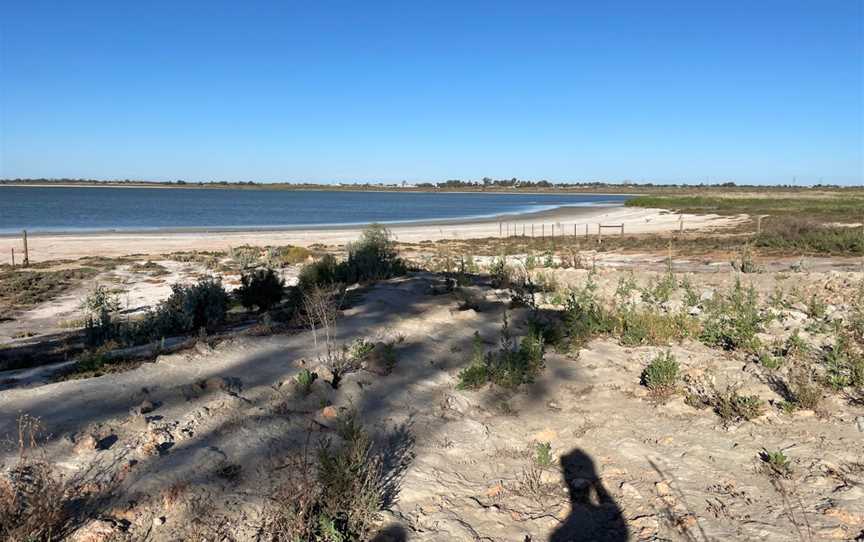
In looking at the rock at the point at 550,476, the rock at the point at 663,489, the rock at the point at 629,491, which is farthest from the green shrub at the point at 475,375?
the rock at the point at 663,489

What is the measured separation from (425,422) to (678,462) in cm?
203

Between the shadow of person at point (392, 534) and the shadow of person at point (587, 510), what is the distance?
0.93 m

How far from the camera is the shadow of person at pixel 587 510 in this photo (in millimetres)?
3725

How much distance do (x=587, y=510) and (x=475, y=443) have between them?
111cm

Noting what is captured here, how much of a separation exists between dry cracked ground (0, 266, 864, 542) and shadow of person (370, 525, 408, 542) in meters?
0.01

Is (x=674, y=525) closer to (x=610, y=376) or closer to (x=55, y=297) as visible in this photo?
(x=610, y=376)

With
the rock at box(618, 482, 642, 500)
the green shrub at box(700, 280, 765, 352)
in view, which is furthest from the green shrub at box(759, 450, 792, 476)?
the green shrub at box(700, 280, 765, 352)

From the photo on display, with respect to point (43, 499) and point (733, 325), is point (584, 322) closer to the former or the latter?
point (733, 325)

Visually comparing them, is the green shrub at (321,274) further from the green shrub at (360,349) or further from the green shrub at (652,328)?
the green shrub at (652,328)

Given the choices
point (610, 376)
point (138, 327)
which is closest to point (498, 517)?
point (610, 376)

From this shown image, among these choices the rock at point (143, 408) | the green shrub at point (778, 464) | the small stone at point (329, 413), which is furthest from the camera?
the small stone at point (329, 413)

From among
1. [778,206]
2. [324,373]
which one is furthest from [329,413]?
[778,206]

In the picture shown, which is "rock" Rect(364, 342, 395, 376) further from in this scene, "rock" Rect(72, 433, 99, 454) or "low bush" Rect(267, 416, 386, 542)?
"rock" Rect(72, 433, 99, 454)

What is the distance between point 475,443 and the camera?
4836mm
